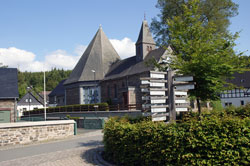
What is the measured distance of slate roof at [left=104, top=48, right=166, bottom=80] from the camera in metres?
32.8

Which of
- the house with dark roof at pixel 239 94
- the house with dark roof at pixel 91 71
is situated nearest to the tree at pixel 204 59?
the house with dark roof at pixel 91 71

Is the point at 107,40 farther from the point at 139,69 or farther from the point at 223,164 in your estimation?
the point at 223,164

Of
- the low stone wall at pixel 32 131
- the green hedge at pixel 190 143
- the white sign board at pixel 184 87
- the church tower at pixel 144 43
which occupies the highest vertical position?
the church tower at pixel 144 43

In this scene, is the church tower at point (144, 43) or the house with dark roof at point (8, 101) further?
the church tower at point (144, 43)

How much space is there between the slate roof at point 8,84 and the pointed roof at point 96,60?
14.1m

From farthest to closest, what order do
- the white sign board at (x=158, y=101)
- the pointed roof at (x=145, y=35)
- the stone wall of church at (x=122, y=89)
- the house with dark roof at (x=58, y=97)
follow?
the house with dark roof at (x=58, y=97), the pointed roof at (x=145, y=35), the stone wall of church at (x=122, y=89), the white sign board at (x=158, y=101)

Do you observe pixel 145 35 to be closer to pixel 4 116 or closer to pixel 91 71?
pixel 91 71

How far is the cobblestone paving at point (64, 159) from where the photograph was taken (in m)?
8.77

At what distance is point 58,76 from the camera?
135625 mm

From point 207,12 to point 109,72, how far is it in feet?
60.0

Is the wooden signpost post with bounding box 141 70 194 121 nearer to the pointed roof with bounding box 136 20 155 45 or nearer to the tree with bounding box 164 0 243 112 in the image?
the tree with bounding box 164 0 243 112

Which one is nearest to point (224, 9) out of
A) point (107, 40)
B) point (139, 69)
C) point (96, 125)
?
point (139, 69)

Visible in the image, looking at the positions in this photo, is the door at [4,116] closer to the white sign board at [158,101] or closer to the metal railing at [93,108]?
the metal railing at [93,108]

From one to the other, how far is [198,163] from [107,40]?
137 ft
